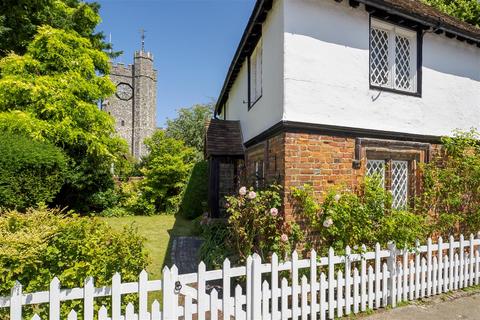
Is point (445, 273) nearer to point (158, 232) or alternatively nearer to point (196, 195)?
point (158, 232)

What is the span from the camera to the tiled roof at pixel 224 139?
9.59 metres

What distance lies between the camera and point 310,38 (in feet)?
18.0

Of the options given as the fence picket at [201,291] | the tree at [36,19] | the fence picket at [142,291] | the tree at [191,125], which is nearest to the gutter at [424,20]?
the fence picket at [201,291]

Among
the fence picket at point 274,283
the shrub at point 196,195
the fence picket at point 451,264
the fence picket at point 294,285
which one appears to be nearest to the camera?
the fence picket at point 274,283

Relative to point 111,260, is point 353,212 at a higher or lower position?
higher

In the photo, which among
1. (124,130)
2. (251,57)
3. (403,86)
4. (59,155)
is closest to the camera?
(403,86)

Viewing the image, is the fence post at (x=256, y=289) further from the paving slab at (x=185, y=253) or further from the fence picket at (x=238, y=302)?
the paving slab at (x=185, y=253)

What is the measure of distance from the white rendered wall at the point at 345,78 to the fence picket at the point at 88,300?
13.0 feet

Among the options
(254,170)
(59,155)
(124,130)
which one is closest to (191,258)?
(254,170)

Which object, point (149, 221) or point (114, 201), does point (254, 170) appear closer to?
point (149, 221)

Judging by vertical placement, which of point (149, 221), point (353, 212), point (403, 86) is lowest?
point (149, 221)

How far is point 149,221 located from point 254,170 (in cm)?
782

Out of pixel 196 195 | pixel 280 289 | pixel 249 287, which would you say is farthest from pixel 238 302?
pixel 196 195

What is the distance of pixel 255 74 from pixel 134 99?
39527 millimetres
